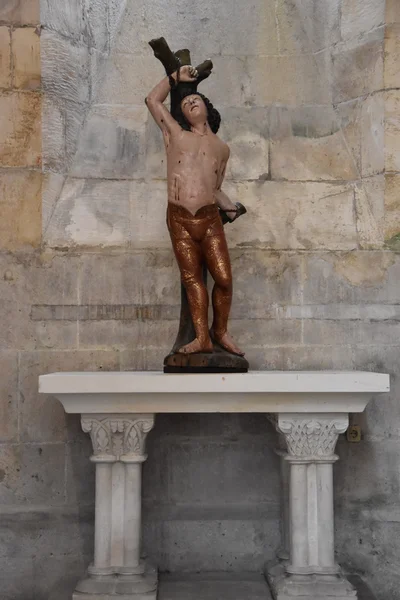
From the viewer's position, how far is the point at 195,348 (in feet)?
14.5

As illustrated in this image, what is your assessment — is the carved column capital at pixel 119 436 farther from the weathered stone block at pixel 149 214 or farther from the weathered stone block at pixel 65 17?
the weathered stone block at pixel 65 17

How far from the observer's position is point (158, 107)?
447 cm

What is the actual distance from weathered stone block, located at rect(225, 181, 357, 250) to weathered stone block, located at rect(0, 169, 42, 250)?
1141mm

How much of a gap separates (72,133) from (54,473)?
2.02m

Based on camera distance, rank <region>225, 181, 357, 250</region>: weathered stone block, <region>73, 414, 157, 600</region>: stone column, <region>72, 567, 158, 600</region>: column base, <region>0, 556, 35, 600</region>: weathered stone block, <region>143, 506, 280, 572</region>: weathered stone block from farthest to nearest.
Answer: <region>225, 181, 357, 250</region>: weathered stone block < <region>143, 506, 280, 572</region>: weathered stone block < <region>0, 556, 35, 600</region>: weathered stone block < <region>73, 414, 157, 600</region>: stone column < <region>72, 567, 158, 600</region>: column base

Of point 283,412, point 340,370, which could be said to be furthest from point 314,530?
point 340,370

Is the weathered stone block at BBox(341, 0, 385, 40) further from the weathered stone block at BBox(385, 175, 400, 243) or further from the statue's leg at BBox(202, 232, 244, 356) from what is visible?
the statue's leg at BBox(202, 232, 244, 356)

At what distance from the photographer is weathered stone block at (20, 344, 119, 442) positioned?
4949 millimetres

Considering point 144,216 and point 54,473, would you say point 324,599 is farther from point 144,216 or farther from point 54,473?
point 144,216

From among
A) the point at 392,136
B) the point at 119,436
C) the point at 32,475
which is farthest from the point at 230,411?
the point at 392,136

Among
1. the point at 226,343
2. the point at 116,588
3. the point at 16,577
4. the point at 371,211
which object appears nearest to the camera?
the point at 116,588

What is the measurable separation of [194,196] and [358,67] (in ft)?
5.46

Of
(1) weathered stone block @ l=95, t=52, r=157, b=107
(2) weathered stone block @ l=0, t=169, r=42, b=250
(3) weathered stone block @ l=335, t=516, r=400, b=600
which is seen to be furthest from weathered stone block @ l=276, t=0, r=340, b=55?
(3) weathered stone block @ l=335, t=516, r=400, b=600

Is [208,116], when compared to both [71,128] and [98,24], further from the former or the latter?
[98,24]
